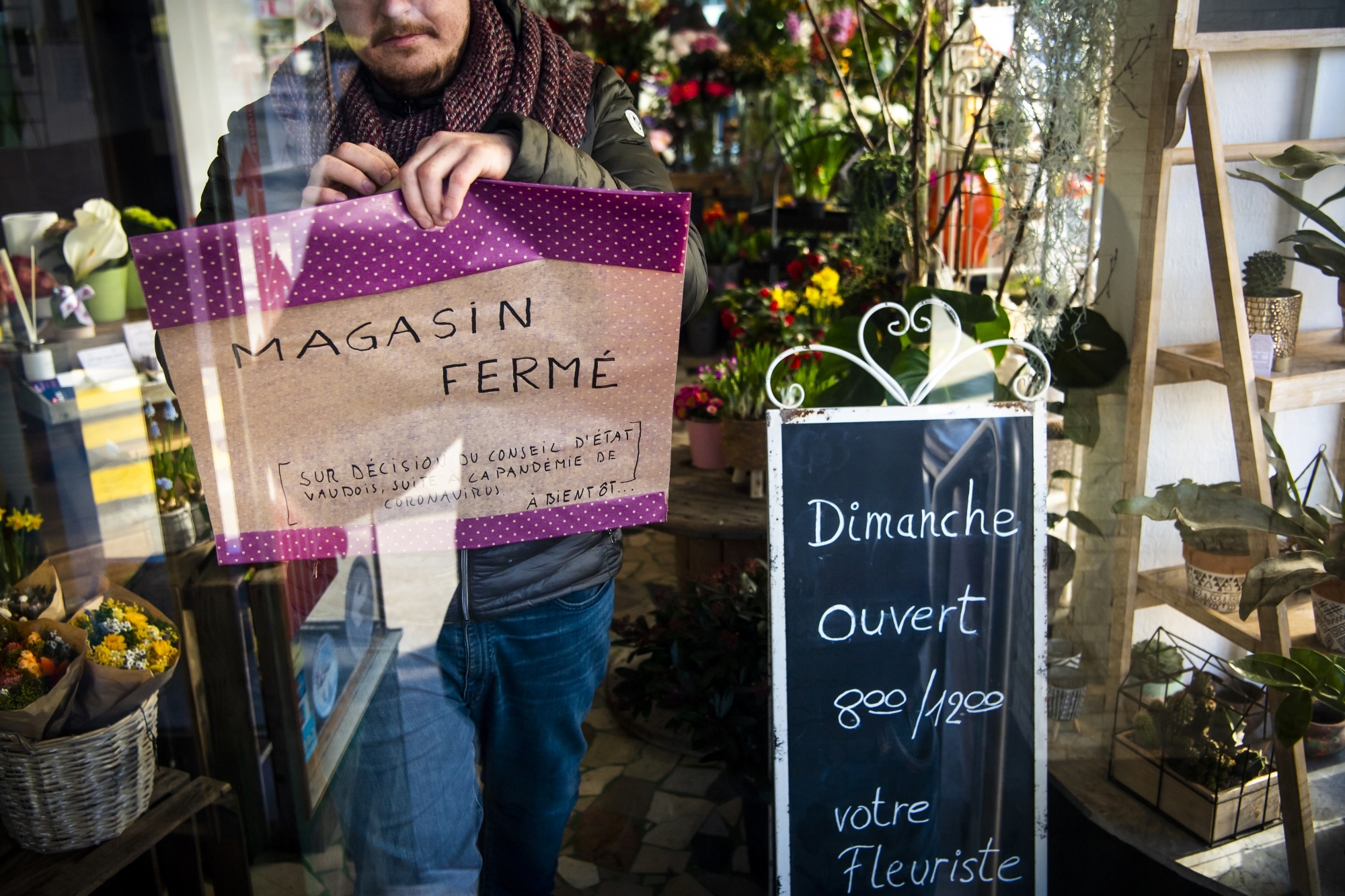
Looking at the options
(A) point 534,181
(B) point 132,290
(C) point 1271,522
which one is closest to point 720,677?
(C) point 1271,522

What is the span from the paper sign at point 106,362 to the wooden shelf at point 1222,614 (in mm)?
1874

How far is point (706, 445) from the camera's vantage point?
2514mm

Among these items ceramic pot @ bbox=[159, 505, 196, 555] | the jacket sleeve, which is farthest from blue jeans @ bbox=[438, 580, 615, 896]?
ceramic pot @ bbox=[159, 505, 196, 555]

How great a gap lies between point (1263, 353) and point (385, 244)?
1266 millimetres

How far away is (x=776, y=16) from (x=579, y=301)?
420 centimetres

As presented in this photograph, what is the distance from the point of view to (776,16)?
4.74 metres

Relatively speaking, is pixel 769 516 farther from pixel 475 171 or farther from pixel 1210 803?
pixel 1210 803

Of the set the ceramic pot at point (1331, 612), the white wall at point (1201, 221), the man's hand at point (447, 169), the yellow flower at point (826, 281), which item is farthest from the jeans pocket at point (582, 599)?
the yellow flower at point (826, 281)

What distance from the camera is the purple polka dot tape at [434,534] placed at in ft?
3.61

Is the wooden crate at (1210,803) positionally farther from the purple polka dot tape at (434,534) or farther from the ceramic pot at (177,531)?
the ceramic pot at (177,531)

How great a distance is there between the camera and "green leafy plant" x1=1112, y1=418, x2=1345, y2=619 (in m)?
1.32

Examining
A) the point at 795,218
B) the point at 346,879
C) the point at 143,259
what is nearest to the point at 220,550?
the point at 143,259

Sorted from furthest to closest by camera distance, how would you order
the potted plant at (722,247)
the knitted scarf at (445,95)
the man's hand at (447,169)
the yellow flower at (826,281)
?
the potted plant at (722,247) < the yellow flower at (826,281) < the knitted scarf at (445,95) < the man's hand at (447,169)

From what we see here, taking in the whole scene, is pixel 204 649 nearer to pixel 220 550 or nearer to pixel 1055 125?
pixel 220 550
